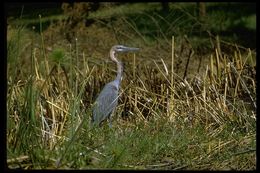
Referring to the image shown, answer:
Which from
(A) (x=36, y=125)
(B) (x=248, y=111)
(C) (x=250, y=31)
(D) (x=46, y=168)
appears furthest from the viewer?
(C) (x=250, y=31)

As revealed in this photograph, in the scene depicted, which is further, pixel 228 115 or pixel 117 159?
pixel 228 115

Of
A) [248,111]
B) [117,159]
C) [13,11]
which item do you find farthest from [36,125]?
[13,11]

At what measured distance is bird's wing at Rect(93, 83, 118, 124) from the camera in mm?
5898

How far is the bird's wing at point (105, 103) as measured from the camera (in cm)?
590

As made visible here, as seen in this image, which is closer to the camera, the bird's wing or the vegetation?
the vegetation

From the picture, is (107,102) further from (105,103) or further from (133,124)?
(133,124)

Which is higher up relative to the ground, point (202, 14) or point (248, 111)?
point (202, 14)

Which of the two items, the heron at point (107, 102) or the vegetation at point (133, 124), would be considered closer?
the vegetation at point (133, 124)

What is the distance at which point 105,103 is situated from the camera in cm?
633

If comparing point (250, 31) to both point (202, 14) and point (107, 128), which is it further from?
point (107, 128)

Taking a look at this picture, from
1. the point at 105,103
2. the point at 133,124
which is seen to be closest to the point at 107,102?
the point at 105,103

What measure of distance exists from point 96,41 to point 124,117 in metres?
6.90

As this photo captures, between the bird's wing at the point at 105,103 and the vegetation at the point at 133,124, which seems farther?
the bird's wing at the point at 105,103

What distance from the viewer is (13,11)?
57.5ft
